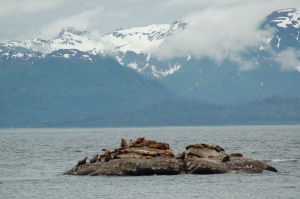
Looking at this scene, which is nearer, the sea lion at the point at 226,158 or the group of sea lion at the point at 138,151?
the group of sea lion at the point at 138,151

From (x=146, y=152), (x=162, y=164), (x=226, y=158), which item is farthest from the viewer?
(x=226, y=158)

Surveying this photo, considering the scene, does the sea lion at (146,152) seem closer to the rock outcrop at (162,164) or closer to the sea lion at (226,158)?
the rock outcrop at (162,164)

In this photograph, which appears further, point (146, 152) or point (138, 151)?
point (138, 151)

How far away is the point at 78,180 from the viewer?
243ft

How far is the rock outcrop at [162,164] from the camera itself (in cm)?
7612

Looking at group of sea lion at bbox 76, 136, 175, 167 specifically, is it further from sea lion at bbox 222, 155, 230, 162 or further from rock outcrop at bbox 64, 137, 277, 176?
sea lion at bbox 222, 155, 230, 162

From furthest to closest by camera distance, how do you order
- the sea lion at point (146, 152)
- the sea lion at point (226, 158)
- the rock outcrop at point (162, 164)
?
1. the sea lion at point (226, 158)
2. the sea lion at point (146, 152)
3. the rock outcrop at point (162, 164)

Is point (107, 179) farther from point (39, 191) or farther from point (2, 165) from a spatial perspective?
point (2, 165)

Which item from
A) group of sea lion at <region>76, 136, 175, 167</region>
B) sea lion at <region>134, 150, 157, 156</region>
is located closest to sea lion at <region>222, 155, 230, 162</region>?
group of sea lion at <region>76, 136, 175, 167</region>

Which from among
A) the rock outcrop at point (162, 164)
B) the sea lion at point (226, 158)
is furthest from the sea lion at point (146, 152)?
the sea lion at point (226, 158)

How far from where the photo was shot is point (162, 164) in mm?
76312

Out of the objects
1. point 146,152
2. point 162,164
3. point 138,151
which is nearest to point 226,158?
point 162,164

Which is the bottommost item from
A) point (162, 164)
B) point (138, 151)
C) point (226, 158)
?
point (162, 164)

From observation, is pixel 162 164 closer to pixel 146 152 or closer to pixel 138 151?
pixel 146 152
